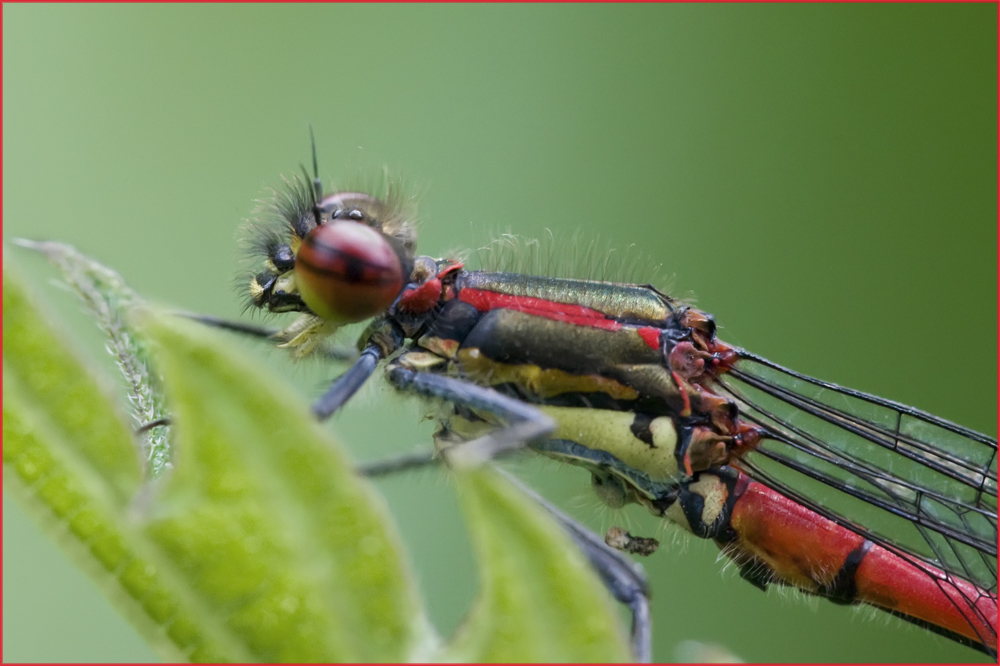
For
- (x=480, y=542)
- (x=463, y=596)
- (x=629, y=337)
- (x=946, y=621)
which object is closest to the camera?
(x=480, y=542)

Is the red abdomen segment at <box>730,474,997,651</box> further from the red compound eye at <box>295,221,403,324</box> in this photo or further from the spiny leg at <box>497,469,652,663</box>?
the red compound eye at <box>295,221,403,324</box>

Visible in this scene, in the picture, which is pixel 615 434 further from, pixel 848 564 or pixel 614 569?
pixel 848 564

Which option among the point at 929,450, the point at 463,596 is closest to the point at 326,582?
the point at 929,450

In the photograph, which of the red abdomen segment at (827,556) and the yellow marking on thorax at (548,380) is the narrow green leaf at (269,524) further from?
the red abdomen segment at (827,556)

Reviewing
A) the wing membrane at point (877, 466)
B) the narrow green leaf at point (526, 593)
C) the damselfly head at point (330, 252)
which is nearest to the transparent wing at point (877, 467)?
the wing membrane at point (877, 466)

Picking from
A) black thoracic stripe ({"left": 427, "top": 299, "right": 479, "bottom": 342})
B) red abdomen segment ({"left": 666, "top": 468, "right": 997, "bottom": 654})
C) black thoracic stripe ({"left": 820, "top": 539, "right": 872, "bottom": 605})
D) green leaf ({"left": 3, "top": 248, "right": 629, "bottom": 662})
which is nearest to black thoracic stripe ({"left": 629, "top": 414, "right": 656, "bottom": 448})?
red abdomen segment ({"left": 666, "top": 468, "right": 997, "bottom": 654})

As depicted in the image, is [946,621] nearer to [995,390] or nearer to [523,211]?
[995,390]
